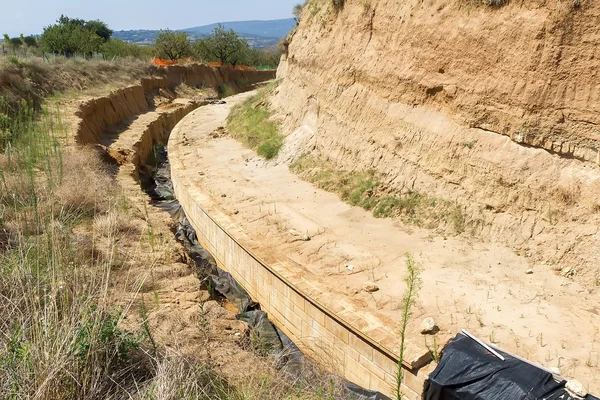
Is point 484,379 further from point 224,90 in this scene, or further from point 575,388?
point 224,90

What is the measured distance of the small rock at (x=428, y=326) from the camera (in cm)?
626

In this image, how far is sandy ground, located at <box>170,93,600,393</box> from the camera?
6.21 metres

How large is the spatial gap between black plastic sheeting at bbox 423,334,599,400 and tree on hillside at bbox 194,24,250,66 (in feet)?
140

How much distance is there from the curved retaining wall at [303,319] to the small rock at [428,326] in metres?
0.65

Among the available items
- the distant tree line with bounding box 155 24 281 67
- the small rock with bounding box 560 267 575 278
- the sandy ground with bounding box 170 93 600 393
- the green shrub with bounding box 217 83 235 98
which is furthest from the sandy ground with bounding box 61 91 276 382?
the distant tree line with bounding box 155 24 281 67

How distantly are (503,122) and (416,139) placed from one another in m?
1.97

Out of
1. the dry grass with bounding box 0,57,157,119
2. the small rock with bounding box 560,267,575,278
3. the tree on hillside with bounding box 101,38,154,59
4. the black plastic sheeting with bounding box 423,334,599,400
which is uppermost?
the tree on hillside with bounding box 101,38,154,59

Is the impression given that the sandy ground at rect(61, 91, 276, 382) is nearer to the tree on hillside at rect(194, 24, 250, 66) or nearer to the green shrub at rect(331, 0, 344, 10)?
the green shrub at rect(331, 0, 344, 10)

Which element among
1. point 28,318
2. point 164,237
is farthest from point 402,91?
point 28,318

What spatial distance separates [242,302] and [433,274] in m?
3.67

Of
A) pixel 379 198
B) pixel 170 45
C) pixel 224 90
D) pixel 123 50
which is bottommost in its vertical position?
pixel 379 198

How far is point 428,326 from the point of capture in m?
6.26

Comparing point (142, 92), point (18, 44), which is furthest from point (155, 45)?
point (142, 92)

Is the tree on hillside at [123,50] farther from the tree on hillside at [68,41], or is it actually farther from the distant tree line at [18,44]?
the distant tree line at [18,44]
